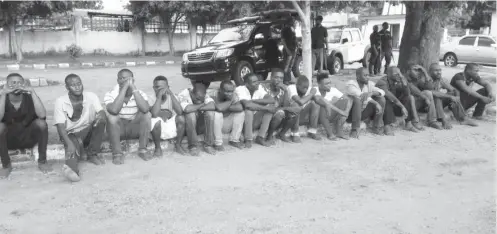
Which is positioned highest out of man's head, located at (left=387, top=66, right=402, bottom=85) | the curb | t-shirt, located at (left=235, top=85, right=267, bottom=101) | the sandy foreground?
man's head, located at (left=387, top=66, right=402, bottom=85)

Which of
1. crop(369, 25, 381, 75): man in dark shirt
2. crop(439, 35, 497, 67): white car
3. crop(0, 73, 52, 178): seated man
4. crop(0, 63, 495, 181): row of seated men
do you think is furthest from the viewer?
crop(439, 35, 497, 67): white car

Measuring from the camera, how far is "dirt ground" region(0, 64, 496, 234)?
3.61m

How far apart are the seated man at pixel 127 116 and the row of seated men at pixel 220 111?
1cm

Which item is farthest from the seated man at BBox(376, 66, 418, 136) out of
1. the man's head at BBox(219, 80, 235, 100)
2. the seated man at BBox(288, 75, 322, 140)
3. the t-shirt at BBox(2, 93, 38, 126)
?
the t-shirt at BBox(2, 93, 38, 126)

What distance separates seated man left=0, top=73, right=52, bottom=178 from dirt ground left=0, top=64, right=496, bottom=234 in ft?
0.75

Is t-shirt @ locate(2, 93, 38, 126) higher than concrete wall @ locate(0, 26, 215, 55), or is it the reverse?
concrete wall @ locate(0, 26, 215, 55)

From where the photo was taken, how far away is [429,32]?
10141 millimetres

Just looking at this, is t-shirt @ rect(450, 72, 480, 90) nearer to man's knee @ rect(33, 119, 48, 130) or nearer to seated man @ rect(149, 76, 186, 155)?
seated man @ rect(149, 76, 186, 155)

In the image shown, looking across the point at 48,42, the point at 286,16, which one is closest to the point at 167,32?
the point at 48,42

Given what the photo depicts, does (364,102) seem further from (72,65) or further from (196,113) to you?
(72,65)

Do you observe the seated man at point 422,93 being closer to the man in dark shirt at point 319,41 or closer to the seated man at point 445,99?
the seated man at point 445,99

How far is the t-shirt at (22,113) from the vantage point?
4.85 metres

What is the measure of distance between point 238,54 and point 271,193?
697 centimetres

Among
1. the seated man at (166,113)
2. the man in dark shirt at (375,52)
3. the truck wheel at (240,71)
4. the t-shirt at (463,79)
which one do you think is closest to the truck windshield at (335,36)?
the man in dark shirt at (375,52)
